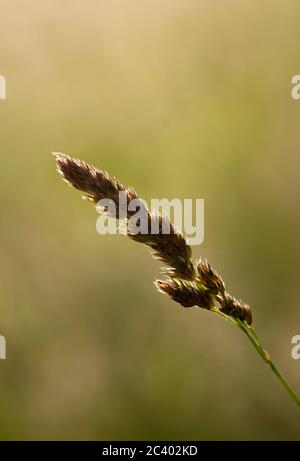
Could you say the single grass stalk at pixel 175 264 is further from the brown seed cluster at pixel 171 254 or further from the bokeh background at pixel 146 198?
the bokeh background at pixel 146 198

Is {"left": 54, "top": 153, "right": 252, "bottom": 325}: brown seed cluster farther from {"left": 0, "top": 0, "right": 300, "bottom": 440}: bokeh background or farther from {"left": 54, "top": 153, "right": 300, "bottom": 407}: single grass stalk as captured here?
{"left": 0, "top": 0, "right": 300, "bottom": 440}: bokeh background

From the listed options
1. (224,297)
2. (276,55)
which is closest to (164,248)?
(224,297)

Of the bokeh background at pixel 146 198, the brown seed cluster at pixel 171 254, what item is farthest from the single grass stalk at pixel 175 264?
the bokeh background at pixel 146 198

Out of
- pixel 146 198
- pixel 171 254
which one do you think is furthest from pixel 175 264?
pixel 146 198

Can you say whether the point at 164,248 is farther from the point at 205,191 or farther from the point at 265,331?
the point at 205,191

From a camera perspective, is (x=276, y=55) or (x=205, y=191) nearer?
(x=205, y=191)

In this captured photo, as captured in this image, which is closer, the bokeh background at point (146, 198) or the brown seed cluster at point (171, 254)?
the brown seed cluster at point (171, 254)
